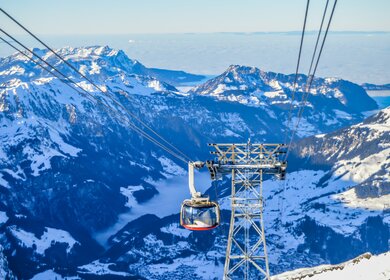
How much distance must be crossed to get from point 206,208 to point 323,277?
41.3 meters

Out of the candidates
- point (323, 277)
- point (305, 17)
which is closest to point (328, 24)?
point (305, 17)

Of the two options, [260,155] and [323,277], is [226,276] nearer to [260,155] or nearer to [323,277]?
[260,155]

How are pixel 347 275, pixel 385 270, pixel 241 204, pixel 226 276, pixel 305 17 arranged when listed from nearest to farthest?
pixel 305 17 → pixel 241 204 → pixel 226 276 → pixel 385 270 → pixel 347 275

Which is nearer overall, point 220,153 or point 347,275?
point 220,153

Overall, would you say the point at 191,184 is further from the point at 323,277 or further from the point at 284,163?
the point at 323,277

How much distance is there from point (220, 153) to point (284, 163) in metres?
6.08

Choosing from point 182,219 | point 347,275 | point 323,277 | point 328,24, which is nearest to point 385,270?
point 347,275

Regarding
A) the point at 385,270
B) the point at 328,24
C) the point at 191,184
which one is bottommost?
the point at 385,270

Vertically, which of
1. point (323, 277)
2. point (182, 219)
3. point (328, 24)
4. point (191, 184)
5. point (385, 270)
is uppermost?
point (328, 24)

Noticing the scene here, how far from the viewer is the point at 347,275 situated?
73.6 meters

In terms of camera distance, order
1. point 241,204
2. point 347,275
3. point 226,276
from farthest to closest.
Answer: point 347,275 < point 226,276 < point 241,204

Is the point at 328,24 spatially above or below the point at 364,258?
above

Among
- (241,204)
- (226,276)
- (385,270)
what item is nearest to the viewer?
(241,204)

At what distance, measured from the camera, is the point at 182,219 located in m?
51.5
